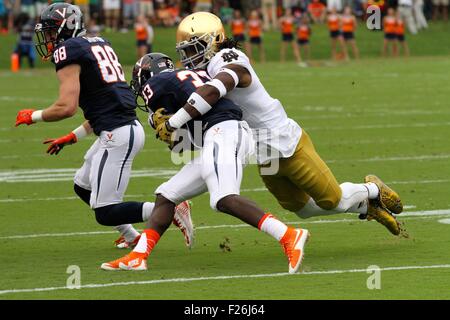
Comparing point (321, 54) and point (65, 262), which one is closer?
point (65, 262)

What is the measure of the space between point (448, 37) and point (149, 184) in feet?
81.1

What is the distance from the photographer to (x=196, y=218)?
914cm

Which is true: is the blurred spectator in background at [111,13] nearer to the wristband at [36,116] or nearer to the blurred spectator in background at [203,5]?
the blurred spectator in background at [203,5]

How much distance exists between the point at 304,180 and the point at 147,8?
26816 millimetres

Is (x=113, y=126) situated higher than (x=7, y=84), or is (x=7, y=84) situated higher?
(x=113, y=126)

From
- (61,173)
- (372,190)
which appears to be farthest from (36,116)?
(61,173)

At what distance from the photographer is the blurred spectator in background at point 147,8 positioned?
33.0 meters

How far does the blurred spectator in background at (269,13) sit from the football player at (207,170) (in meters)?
27.3

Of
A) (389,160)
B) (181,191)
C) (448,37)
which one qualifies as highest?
(181,191)

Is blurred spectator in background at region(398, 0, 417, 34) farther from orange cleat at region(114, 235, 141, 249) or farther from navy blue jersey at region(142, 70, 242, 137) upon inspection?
navy blue jersey at region(142, 70, 242, 137)

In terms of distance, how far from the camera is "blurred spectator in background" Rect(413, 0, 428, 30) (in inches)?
1383

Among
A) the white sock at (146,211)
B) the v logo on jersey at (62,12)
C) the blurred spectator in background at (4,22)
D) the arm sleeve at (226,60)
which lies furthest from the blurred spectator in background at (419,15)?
the arm sleeve at (226,60)
